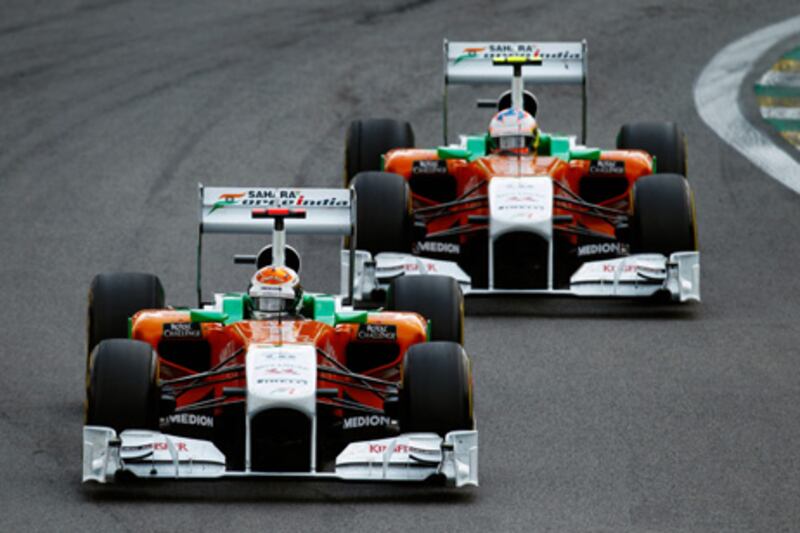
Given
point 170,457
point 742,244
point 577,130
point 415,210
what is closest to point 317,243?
point 415,210

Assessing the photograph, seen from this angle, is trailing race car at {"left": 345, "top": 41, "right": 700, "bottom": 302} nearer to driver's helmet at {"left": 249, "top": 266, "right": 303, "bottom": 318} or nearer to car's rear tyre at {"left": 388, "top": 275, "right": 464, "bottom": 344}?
car's rear tyre at {"left": 388, "top": 275, "right": 464, "bottom": 344}

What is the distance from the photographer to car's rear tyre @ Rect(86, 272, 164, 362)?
639 inches

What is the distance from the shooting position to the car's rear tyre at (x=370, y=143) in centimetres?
2295

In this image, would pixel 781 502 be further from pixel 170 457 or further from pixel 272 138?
pixel 272 138

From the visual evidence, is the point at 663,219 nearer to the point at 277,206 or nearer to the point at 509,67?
the point at 509,67

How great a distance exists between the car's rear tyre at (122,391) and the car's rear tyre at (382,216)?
5.86 m

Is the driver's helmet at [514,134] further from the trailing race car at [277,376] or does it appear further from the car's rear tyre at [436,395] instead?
the car's rear tyre at [436,395]

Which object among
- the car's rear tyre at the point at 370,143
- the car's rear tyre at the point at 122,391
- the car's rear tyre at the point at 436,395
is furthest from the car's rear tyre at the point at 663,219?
the car's rear tyre at the point at 122,391

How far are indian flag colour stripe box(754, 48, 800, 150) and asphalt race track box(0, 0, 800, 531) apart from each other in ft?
0.94

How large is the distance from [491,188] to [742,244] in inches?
132

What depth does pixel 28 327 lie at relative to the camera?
19281 mm

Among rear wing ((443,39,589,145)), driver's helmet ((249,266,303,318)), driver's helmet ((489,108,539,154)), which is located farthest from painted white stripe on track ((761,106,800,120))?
driver's helmet ((249,266,303,318))

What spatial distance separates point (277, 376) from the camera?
14.4 m

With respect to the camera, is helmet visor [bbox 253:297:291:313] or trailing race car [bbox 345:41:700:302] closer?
helmet visor [bbox 253:297:291:313]
